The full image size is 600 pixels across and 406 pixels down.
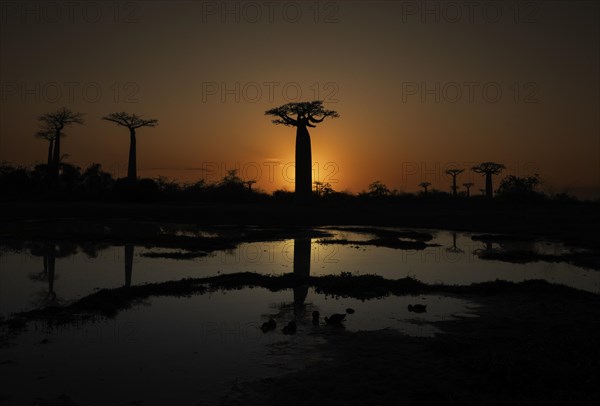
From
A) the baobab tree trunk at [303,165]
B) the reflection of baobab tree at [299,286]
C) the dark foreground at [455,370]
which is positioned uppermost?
the baobab tree trunk at [303,165]

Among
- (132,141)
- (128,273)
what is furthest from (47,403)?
(132,141)

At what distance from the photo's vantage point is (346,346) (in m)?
7.74

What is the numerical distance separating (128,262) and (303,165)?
110ft

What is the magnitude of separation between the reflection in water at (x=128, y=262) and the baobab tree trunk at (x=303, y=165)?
95.4 feet

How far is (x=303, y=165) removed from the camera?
160ft

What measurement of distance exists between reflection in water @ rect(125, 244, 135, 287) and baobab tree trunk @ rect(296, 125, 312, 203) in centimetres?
2906

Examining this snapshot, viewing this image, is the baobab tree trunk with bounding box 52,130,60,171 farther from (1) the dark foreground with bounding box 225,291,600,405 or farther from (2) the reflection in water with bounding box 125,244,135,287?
(1) the dark foreground with bounding box 225,291,600,405

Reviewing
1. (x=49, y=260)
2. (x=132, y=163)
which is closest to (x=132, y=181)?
(x=132, y=163)

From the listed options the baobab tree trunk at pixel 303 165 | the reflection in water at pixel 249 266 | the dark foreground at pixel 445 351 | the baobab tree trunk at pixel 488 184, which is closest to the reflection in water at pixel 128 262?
the reflection in water at pixel 249 266

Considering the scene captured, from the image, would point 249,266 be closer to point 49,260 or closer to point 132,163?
point 49,260

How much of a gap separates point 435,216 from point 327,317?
30.3 m

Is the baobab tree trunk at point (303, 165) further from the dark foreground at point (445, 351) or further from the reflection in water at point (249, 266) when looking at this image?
the dark foreground at point (445, 351)

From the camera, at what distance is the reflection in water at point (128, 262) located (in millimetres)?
13266

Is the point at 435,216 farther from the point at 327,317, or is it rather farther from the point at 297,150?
the point at 327,317
